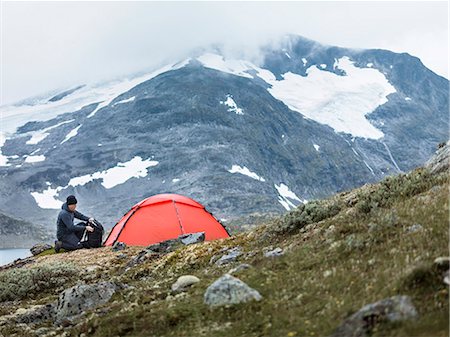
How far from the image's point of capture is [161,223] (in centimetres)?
2719

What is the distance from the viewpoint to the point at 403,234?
10.4 metres

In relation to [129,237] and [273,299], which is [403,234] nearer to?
[273,299]

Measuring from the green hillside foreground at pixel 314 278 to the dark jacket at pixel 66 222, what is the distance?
8.73m

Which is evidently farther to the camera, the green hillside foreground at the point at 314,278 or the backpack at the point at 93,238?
the backpack at the point at 93,238

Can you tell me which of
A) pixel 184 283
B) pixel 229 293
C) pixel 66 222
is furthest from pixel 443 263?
pixel 66 222

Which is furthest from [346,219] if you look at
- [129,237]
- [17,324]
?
[129,237]

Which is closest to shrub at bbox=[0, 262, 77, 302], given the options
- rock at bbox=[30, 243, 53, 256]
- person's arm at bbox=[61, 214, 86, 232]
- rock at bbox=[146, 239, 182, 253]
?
rock at bbox=[146, 239, 182, 253]

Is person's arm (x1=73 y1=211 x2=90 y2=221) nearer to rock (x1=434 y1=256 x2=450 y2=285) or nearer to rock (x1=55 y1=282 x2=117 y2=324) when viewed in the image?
rock (x1=55 y1=282 x2=117 y2=324)

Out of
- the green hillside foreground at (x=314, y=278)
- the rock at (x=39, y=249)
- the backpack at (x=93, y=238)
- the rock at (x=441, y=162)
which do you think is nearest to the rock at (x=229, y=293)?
the green hillside foreground at (x=314, y=278)

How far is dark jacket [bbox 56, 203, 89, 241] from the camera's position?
25.4m

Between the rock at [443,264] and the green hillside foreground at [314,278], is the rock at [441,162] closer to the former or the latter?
the green hillside foreground at [314,278]

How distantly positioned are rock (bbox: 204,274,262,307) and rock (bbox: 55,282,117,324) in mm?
3866

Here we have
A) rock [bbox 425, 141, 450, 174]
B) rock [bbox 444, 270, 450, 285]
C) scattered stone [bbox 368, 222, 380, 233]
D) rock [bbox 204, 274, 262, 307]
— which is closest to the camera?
rock [bbox 444, 270, 450, 285]

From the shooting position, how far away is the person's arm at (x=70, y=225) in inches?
1001
